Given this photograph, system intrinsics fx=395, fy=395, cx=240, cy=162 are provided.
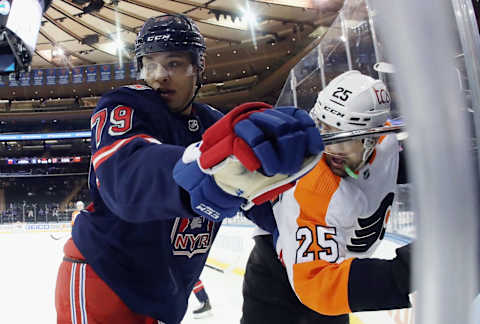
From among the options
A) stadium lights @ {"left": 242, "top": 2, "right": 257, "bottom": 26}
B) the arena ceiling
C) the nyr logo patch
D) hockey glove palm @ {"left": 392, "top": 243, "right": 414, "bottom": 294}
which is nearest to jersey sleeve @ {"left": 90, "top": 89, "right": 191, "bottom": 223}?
the nyr logo patch

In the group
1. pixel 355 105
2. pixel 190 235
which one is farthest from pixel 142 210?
pixel 355 105

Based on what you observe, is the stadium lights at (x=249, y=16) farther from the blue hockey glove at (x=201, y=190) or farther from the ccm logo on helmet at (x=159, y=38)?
the blue hockey glove at (x=201, y=190)

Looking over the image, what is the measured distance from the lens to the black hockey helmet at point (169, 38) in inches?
39.1

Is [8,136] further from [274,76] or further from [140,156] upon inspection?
[140,156]

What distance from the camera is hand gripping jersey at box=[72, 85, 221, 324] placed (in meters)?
0.60

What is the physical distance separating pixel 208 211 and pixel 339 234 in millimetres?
622

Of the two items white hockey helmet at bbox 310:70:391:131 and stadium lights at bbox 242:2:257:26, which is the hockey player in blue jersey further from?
stadium lights at bbox 242:2:257:26

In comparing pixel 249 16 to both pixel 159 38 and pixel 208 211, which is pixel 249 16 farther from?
pixel 208 211

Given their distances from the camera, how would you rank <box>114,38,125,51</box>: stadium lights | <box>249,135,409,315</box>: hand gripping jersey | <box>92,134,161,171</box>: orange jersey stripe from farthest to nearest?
<box>114,38,125,51</box>: stadium lights → <box>249,135,409,315</box>: hand gripping jersey → <box>92,134,161,171</box>: orange jersey stripe

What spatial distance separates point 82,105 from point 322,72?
59.2 ft

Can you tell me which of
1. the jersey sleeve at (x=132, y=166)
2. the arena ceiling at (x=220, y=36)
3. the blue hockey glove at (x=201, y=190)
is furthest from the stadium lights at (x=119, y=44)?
the blue hockey glove at (x=201, y=190)

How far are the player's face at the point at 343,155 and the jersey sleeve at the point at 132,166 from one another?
501mm

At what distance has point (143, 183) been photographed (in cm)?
59

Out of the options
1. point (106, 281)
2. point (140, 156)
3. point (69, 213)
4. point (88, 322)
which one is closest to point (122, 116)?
point (140, 156)
